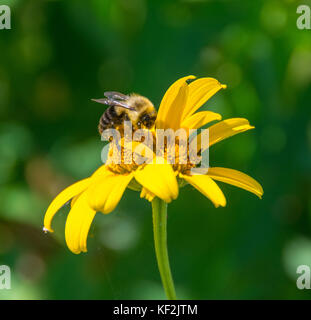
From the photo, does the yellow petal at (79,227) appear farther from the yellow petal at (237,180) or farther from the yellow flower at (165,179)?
the yellow petal at (237,180)

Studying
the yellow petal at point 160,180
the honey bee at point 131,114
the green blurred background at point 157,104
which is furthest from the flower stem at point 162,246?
the green blurred background at point 157,104

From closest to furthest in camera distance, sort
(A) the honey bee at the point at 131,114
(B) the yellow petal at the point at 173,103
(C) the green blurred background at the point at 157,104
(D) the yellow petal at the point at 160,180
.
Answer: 1. (D) the yellow petal at the point at 160,180
2. (B) the yellow petal at the point at 173,103
3. (A) the honey bee at the point at 131,114
4. (C) the green blurred background at the point at 157,104

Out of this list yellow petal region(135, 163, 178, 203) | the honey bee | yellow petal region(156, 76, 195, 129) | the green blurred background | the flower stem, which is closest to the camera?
yellow petal region(135, 163, 178, 203)

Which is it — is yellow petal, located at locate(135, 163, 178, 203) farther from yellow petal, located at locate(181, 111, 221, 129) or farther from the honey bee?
the honey bee

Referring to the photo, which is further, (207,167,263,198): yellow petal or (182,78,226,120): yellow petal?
(182,78,226,120): yellow petal

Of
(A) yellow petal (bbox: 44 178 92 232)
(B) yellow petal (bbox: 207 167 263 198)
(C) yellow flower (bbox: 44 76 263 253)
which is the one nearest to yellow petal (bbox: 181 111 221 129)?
(C) yellow flower (bbox: 44 76 263 253)

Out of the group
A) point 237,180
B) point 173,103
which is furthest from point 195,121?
point 237,180

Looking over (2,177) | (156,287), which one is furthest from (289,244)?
(2,177)
